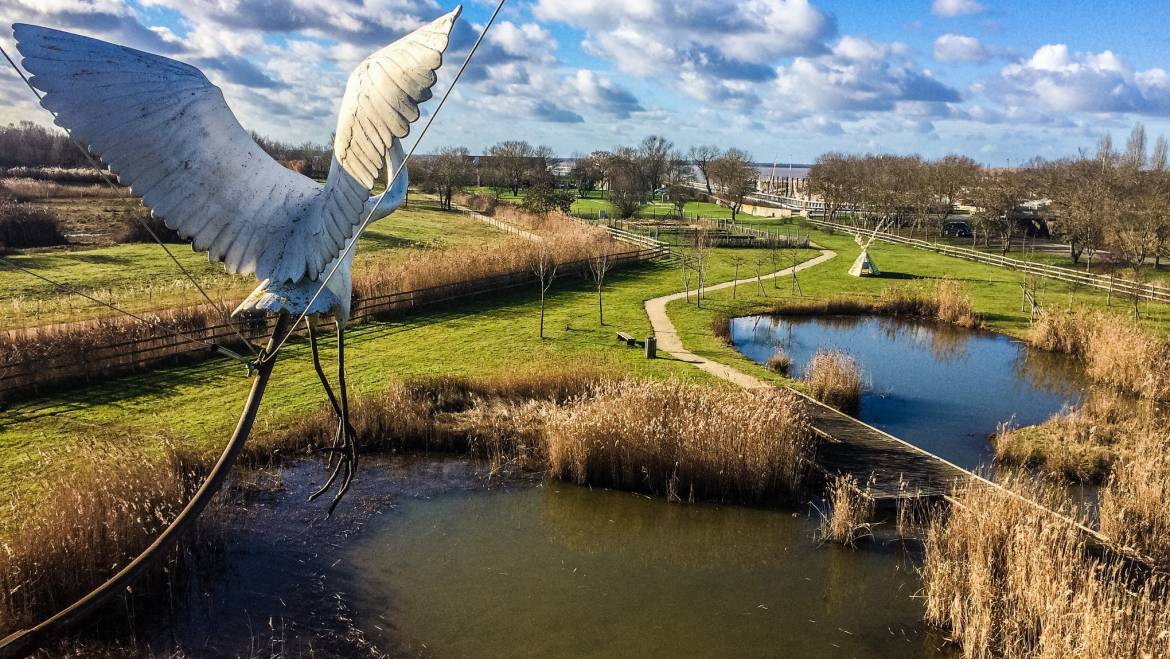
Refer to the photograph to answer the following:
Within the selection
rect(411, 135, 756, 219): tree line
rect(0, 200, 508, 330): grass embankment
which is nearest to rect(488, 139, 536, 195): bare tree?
rect(411, 135, 756, 219): tree line

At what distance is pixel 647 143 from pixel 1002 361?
66.6 meters

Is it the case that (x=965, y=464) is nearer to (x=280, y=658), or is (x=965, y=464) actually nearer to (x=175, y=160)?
(x=280, y=658)

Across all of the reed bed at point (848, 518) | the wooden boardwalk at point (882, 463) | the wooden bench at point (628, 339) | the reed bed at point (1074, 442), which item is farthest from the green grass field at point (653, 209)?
the reed bed at point (848, 518)

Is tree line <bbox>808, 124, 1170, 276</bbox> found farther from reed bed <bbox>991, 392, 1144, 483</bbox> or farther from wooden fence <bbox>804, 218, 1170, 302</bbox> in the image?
reed bed <bbox>991, 392, 1144, 483</bbox>

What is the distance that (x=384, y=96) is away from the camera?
3416mm

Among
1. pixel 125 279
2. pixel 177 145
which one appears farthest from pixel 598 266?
pixel 177 145

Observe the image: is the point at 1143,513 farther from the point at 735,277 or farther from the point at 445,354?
the point at 735,277

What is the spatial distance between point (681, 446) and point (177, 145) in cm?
894

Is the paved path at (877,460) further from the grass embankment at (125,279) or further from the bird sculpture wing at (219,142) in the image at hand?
the grass embankment at (125,279)

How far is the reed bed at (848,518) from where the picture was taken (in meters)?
10.2

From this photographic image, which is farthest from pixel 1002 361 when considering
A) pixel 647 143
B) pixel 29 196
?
pixel 647 143

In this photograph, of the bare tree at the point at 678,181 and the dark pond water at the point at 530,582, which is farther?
the bare tree at the point at 678,181

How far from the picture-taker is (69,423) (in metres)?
12.5

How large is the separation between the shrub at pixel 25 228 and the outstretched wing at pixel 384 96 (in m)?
34.8
